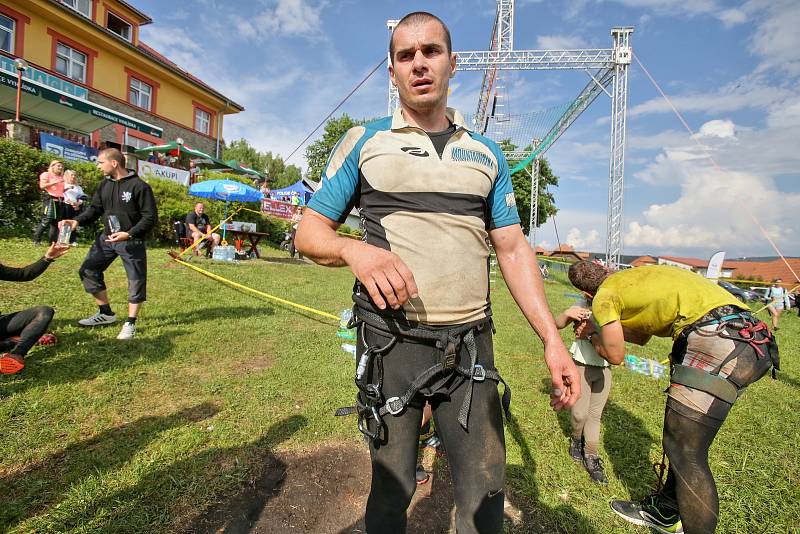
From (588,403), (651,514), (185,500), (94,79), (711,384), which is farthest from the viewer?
(94,79)

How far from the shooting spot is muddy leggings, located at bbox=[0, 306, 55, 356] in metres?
3.90

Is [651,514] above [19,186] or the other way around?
the other way around

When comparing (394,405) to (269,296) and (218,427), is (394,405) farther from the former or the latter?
(269,296)

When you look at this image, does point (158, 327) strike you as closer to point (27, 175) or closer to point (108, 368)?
point (108, 368)

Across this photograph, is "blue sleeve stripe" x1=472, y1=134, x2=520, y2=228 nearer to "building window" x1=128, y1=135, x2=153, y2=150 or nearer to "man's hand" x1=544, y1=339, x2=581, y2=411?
"man's hand" x1=544, y1=339, x2=581, y2=411

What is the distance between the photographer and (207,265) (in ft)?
38.3

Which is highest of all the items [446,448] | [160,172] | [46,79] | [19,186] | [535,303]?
[46,79]

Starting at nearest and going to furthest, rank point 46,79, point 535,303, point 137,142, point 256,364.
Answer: point 535,303
point 256,364
point 46,79
point 137,142

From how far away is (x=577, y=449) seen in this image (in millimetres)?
3791

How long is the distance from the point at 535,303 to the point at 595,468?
8.83 feet

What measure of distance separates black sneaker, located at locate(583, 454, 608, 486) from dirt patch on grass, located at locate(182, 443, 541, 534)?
97cm

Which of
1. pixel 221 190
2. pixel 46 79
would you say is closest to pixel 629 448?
pixel 221 190

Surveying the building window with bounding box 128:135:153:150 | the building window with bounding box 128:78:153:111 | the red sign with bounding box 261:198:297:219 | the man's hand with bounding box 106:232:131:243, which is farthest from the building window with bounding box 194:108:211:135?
the man's hand with bounding box 106:232:131:243

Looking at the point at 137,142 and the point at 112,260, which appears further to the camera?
the point at 137,142
